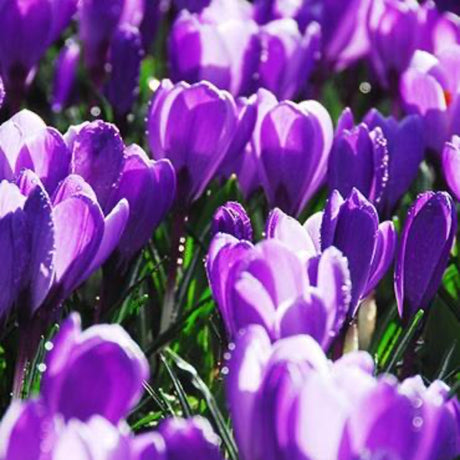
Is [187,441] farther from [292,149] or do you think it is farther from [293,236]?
[292,149]

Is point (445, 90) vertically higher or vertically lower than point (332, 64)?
higher

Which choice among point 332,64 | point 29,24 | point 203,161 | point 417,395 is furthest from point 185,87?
point 332,64

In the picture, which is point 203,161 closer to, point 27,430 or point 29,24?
point 29,24

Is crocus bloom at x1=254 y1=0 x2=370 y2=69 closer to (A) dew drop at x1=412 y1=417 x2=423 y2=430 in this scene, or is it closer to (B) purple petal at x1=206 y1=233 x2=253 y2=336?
(B) purple petal at x1=206 y1=233 x2=253 y2=336

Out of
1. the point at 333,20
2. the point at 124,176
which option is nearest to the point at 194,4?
the point at 333,20

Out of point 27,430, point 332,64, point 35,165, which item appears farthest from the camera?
point 332,64

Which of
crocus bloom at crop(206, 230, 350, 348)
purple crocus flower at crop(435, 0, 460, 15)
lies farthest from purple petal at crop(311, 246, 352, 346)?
purple crocus flower at crop(435, 0, 460, 15)

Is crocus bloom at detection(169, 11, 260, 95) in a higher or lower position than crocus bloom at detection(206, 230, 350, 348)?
lower
